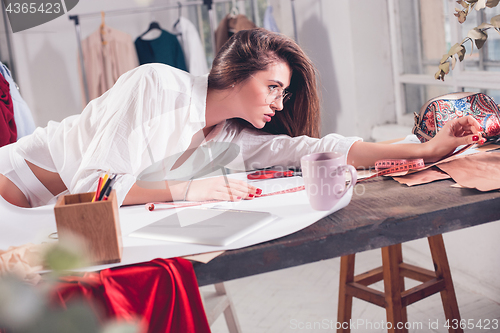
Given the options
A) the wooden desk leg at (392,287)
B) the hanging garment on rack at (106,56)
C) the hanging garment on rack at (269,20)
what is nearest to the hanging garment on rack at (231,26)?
the hanging garment on rack at (269,20)

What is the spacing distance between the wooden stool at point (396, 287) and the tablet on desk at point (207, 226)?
27.5 inches

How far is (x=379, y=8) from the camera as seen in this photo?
2.59 m

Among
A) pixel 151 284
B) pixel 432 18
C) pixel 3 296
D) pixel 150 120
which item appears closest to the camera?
pixel 3 296

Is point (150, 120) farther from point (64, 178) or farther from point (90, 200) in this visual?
point (90, 200)

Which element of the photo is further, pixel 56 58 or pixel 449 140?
pixel 56 58

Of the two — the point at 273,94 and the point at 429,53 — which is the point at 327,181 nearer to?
the point at 273,94

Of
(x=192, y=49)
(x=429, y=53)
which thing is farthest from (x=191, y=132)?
(x=192, y=49)

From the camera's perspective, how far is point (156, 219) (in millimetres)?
932

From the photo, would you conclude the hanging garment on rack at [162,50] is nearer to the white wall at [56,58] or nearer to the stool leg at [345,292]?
the white wall at [56,58]

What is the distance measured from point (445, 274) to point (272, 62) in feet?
3.01

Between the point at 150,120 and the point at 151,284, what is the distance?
642 millimetres

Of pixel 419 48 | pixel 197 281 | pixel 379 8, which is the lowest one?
pixel 197 281

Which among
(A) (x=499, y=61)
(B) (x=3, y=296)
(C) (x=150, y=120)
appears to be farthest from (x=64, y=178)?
(A) (x=499, y=61)

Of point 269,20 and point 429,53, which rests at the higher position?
point 269,20
